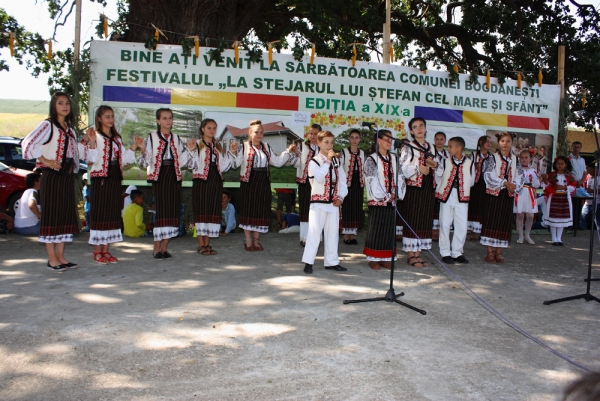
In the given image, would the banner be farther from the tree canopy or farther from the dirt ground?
the dirt ground

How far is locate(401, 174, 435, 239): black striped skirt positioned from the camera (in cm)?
699

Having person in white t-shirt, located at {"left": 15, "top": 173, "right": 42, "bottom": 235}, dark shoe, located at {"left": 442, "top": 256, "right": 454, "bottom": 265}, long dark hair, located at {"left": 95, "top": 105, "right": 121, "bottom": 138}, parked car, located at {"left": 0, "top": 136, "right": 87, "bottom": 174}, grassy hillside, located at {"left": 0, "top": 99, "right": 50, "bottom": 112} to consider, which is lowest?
dark shoe, located at {"left": 442, "top": 256, "right": 454, "bottom": 265}

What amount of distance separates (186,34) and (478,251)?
580 centimetres

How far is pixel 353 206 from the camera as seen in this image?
330 inches

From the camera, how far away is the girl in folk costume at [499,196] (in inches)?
283

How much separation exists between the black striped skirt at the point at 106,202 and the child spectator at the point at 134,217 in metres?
1.92

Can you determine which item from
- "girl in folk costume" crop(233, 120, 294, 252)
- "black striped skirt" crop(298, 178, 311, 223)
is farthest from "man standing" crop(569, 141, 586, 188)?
"girl in folk costume" crop(233, 120, 294, 252)

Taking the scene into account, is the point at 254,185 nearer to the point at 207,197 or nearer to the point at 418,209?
the point at 207,197

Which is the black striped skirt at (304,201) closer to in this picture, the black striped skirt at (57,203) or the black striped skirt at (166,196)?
the black striped skirt at (166,196)

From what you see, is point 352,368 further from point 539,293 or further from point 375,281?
point 539,293

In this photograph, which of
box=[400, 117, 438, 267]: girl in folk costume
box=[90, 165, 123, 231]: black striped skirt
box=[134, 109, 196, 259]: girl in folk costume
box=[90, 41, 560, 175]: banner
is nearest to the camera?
box=[90, 165, 123, 231]: black striped skirt

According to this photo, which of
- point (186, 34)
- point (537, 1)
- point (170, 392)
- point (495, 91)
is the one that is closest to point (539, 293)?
point (170, 392)

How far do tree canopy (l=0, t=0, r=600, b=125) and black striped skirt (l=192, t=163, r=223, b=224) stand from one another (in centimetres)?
321

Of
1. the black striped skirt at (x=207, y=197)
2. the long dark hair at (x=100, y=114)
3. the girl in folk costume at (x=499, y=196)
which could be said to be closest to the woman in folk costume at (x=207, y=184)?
the black striped skirt at (x=207, y=197)
